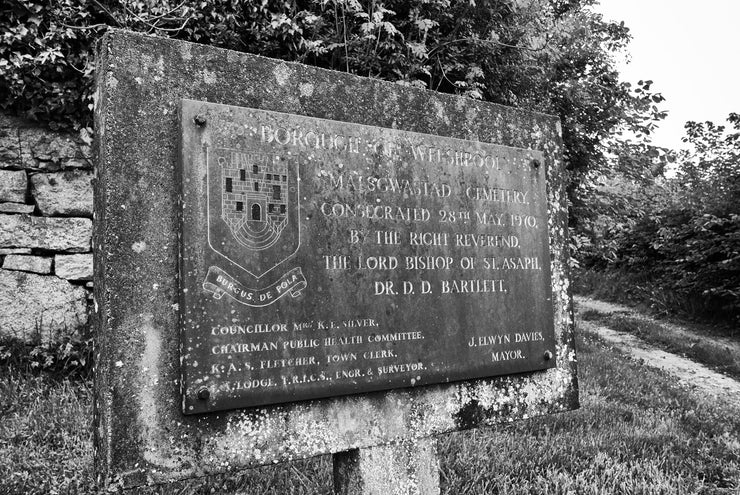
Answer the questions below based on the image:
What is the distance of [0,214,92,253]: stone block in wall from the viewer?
454 cm

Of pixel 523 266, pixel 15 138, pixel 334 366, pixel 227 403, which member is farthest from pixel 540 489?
pixel 15 138

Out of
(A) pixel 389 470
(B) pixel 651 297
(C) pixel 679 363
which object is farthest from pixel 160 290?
(B) pixel 651 297

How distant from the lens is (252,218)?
1.97 m

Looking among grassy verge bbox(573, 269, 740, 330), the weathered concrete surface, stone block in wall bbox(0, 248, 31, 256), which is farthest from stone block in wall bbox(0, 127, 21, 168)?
grassy verge bbox(573, 269, 740, 330)

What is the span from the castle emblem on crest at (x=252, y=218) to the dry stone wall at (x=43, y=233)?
10.9ft

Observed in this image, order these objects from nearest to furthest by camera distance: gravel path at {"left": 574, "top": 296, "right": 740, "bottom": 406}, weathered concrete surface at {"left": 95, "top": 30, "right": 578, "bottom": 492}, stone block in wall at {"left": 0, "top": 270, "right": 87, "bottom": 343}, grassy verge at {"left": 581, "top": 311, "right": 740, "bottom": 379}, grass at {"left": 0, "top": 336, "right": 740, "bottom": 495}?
weathered concrete surface at {"left": 95, "top": 30, "right": 578, "bottom": 492} → grass at {"left": 0, "top": 336, "right": 740, "bottom": 495} → stone block in wall at {"left": 0, "top": 270, "right": 87, "bottom": 343} → gravel path at {"left": 574, "top": 296, "right": 740, "bottom": 406} → grassy verge at {"left": 581, "top": 311, "right": 740, "bottom": 379}

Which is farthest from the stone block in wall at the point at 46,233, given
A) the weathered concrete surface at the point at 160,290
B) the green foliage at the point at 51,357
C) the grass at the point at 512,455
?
the weathered concrete surface at the point at 160,290

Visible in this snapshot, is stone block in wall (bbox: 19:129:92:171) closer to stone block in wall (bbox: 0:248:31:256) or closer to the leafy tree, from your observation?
the leafy tree

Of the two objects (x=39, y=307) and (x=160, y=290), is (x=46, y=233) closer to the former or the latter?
(x=39, y=307)

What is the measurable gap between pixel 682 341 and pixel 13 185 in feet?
30.2

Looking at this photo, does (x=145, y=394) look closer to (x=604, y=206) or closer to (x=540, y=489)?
(x=540, y=489)

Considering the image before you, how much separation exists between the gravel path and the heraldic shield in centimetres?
575

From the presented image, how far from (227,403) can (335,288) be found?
55 cm

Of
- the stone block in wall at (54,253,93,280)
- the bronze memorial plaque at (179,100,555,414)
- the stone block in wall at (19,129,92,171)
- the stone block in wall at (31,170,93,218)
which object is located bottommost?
the bronze memorial plaque at (179,100,555,414)
